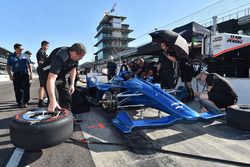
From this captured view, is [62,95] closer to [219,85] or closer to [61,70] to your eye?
[61,70]

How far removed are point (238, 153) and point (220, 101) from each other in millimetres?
1847

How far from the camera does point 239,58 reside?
769cm

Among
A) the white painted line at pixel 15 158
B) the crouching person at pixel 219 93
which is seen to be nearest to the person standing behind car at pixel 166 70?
the crouching person at pixel 219 93

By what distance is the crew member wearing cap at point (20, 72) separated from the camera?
226 inches

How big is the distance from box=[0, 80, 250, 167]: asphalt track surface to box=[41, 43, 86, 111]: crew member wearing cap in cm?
64

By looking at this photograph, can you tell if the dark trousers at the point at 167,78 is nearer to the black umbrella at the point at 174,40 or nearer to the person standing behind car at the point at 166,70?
the person standing behind car at the point at 166,70

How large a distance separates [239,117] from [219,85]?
1102 millimetres

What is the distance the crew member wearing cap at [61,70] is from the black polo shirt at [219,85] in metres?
2.90

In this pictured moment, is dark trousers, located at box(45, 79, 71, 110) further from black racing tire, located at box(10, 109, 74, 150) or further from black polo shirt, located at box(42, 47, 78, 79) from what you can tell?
black racing tire, located at box(10, 109, 74, 150)

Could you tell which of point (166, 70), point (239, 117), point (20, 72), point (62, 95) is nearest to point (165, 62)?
point (166, 70)

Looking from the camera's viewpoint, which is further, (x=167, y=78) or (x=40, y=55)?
(x=40, y=55)

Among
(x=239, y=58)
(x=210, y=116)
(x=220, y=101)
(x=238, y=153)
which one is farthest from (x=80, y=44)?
(x=239, y=58)

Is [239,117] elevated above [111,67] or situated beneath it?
situated beneath

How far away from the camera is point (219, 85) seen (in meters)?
4.50
